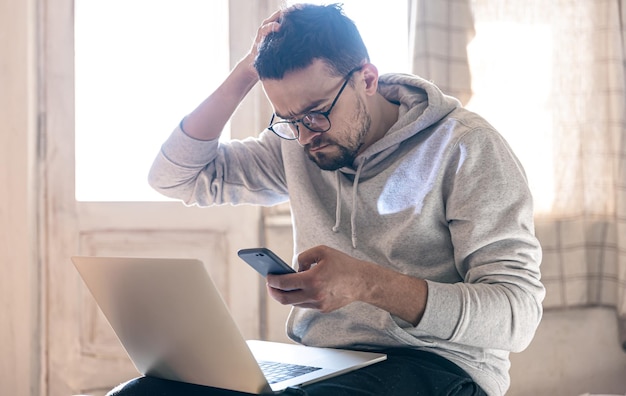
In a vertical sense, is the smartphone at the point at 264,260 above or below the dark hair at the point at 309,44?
below

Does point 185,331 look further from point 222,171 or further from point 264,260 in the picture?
point 222,171

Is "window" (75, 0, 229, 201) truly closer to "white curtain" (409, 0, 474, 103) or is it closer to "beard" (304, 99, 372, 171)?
"white curtain" (409, 0, 474, 103)

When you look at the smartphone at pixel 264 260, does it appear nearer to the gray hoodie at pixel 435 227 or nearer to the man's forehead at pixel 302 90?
the gray hoodie at pixel 435 227

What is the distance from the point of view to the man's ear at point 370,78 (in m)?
1.39

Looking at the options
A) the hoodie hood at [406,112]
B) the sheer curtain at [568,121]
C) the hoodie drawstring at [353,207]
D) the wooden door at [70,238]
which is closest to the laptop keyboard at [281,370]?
the hoodie drawstring at [353,207]

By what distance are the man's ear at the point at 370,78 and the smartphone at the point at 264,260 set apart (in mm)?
492

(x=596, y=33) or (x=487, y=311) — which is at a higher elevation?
(x=596, y=33)

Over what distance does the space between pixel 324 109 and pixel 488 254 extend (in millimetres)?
385

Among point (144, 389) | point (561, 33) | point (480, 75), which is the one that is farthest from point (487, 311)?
point (561, 33)

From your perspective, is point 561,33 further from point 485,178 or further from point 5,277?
point 5,277

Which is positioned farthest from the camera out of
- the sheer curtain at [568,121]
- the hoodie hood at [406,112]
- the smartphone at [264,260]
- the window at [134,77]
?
the sheer curtain at [568,121]

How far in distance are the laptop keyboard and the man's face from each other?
39cm

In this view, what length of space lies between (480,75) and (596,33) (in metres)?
0.50

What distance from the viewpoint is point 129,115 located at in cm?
248
